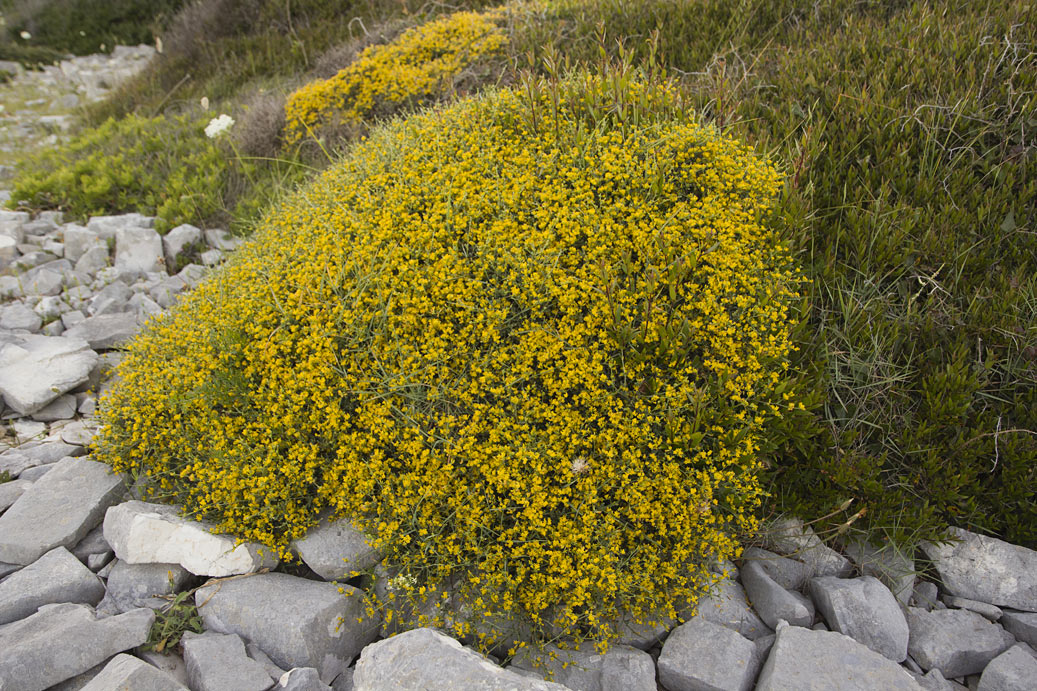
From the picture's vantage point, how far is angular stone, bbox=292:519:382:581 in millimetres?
3123

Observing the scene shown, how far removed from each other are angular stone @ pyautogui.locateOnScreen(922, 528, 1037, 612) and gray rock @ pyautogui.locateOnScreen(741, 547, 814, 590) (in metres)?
0.58

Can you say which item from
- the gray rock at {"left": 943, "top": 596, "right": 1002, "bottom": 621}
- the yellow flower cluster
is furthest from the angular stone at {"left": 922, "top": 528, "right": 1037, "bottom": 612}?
the yellow flower cluster

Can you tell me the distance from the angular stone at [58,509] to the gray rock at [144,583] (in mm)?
378

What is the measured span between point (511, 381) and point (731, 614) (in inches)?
54.5

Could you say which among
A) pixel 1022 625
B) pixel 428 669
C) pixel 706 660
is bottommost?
pixel 1022 625

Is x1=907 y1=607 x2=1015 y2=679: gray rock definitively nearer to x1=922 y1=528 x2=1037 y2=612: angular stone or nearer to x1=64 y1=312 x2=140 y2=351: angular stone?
x1=922 y1=528 x2=1037 y2=612: angular stone

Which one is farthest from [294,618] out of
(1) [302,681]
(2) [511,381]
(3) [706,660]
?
(3) [706,660]

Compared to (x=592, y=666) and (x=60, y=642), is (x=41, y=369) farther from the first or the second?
(x=592, y=666)

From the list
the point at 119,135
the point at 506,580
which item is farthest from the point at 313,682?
the point at 119,135

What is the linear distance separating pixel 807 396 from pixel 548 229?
4.75 feet

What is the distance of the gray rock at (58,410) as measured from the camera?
4.32 metres

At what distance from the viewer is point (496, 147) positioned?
4039 millimetres

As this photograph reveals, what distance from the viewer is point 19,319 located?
16.9 feet

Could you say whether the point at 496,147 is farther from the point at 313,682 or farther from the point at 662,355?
the point at 313,682
